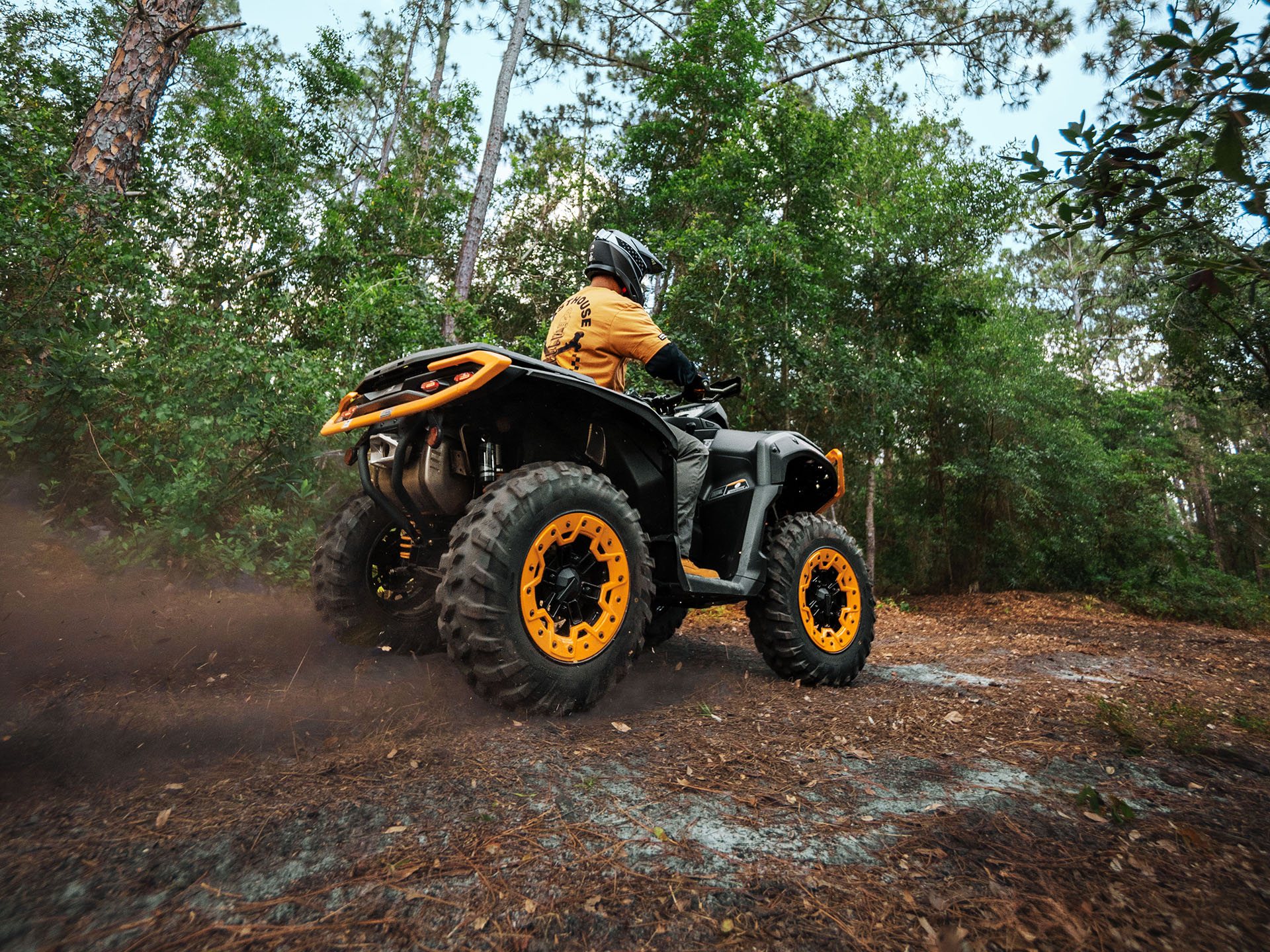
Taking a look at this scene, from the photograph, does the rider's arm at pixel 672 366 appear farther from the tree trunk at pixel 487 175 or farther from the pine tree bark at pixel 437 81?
the pine tree bark at pixel 437 81

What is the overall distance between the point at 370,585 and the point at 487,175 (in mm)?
9083

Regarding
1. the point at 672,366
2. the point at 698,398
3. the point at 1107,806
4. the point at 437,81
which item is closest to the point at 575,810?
the point at 1107,806

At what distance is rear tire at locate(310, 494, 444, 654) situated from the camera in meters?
3.49

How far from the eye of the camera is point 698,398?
398 cm

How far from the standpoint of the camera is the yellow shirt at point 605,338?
3.62 meters

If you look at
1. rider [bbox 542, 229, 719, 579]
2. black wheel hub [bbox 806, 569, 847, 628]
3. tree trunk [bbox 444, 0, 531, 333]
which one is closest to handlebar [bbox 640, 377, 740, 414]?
rider [bbox 542, 229, 719, 579]

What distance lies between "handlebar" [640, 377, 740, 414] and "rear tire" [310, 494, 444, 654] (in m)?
1.55

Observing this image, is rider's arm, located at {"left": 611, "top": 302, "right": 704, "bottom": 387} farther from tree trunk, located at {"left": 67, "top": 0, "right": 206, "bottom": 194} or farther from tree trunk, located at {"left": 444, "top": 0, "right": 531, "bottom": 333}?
tree trunk, located at {"left": 444, "top": 0, "right": 531, "bottom": 333}

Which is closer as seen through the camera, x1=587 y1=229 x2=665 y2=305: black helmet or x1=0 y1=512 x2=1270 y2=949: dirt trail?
x1=0 y1=512 x2=1270 y2=949: dirt trail

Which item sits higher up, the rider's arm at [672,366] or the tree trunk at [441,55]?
the tree trunk at [441,55]

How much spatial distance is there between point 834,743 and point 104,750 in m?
2.70

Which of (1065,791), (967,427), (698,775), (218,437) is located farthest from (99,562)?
(967,427)

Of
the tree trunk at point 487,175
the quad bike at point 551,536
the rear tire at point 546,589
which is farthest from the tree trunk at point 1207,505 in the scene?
the rear tire at point 546,589

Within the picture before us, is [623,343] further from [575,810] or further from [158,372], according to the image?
[158,372]
